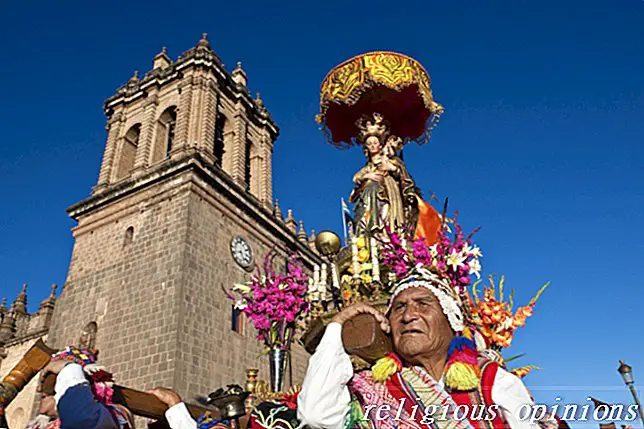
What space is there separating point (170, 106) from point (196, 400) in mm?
12895

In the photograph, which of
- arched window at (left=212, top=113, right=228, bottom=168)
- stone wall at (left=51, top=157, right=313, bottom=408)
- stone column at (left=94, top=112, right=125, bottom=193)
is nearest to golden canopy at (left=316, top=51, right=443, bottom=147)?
stone wall at (left=51, top=157, right=313, bottom=408)

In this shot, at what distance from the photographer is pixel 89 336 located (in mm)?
16125

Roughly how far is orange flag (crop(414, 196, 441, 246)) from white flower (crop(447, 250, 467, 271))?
2.16 meters

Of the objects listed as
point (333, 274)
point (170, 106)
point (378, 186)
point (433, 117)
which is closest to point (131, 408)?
point (333, 274)

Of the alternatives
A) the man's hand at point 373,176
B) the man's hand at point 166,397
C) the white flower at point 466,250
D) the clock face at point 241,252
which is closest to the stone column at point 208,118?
the clock face at point 241,252

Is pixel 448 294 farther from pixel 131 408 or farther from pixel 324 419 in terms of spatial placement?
pixel 131 408

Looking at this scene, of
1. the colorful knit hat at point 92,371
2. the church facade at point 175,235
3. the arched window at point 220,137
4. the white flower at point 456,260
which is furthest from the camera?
the arched window at point 220,137

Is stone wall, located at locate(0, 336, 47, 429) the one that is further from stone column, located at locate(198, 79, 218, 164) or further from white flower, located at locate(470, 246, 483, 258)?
white flower, located at locate(470, 246, 483, 258)

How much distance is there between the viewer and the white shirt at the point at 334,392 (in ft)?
8.05

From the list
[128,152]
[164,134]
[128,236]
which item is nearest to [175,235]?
[128,236]

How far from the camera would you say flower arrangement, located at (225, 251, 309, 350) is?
19.8 ft

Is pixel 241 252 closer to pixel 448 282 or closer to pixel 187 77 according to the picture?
pixel 187 77

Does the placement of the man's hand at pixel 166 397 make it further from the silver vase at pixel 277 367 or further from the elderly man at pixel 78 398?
the silver vase at pixel 277 367

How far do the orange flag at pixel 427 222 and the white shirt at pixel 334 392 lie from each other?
14.6 feet
